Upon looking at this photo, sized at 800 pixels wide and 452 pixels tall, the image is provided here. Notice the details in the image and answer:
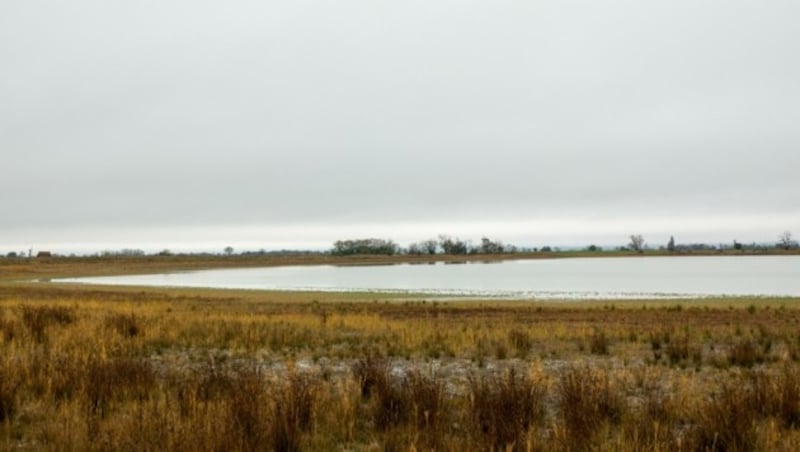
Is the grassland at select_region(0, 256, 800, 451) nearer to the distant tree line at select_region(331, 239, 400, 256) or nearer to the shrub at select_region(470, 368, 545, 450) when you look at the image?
the shrub at select_region(470, 368, 545, 450)

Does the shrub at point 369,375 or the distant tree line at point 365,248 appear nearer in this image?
the shrub at point 369,375

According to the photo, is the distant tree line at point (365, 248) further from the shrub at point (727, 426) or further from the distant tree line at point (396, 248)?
the shrub at point (727, 426)

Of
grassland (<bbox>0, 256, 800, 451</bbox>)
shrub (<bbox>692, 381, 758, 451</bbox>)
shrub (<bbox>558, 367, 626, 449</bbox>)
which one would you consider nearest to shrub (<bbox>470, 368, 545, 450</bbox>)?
grassland (<bbox>0, 256, 800, 451</bbox>)

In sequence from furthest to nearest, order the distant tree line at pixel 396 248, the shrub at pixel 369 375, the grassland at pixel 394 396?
1. the distant tree line at pixel 396 248
2. the shrub at pixel 369 375
3. the grassland at pixel 394 396

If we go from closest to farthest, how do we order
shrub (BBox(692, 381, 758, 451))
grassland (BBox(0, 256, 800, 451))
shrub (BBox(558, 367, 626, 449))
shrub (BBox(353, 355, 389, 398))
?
1. shrub (BBox(692, 381, 758, 451))
2. grassland (BBox(0, 256, 800, 451))
3. shrub (BBox(558, 367, 626, 449))
4. shrub (BBox(353, 355, 389, 398))

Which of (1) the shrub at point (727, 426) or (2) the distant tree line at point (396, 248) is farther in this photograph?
(2) the distant tree line at point (396, 248)

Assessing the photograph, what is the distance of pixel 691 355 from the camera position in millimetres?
14062

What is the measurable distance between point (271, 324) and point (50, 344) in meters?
7.10

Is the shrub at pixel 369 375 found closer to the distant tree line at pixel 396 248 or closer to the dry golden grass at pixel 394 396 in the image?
the dry golden grass at pixel 394 396

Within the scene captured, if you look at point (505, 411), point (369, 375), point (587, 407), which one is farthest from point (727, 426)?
point (369, 375)

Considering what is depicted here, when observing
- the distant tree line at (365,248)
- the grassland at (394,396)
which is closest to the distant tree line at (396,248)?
the distant tree line at (365,248)

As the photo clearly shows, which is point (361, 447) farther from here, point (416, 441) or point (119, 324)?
point (119, 324)

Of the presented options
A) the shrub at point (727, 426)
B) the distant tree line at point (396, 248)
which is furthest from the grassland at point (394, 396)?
the distant tree line at point (396, 248)

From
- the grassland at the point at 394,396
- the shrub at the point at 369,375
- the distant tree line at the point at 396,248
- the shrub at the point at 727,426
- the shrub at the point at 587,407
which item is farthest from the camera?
the distant tree line at the point at 396,248
